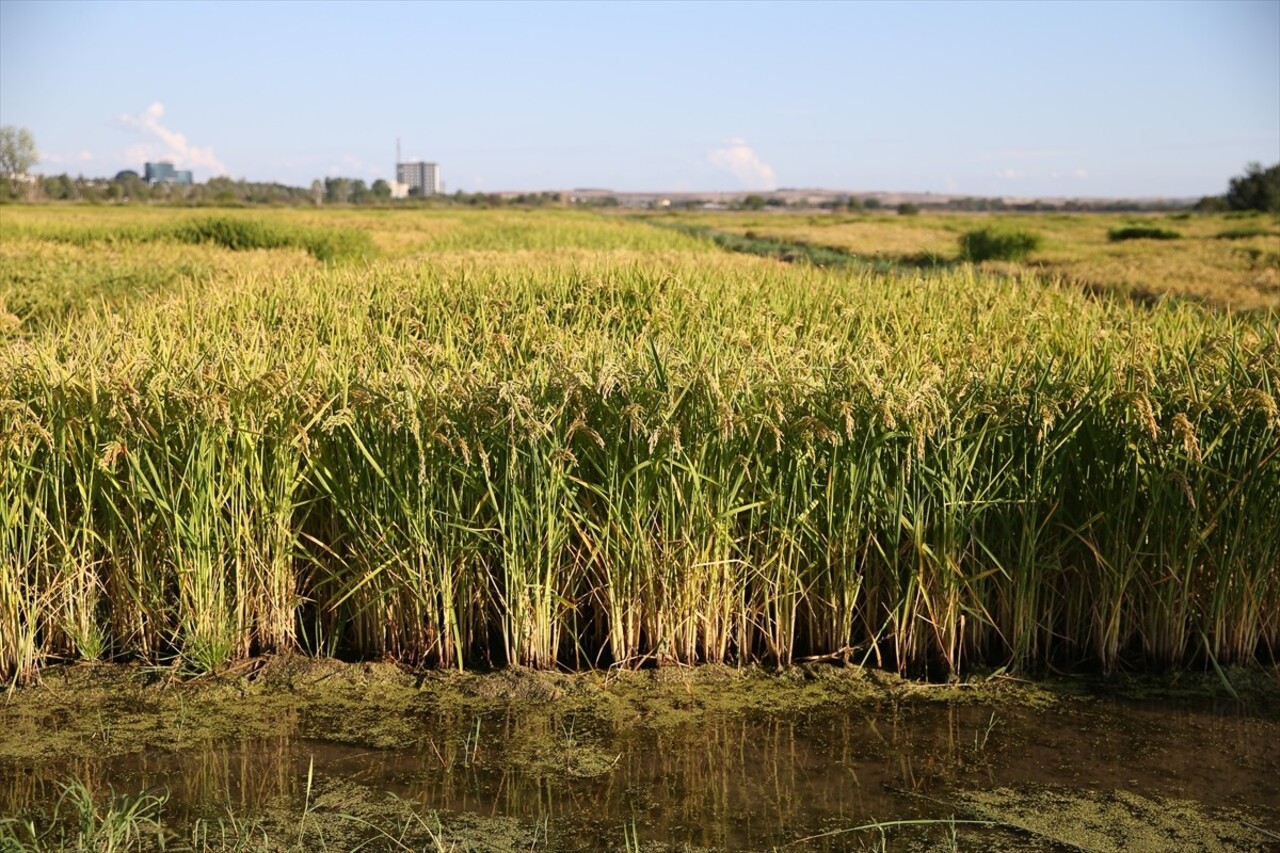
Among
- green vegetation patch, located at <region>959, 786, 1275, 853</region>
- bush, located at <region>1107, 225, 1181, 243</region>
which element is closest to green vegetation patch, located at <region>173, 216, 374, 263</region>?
green vegetation patch, located at <region>959, 786, 1275, 853</region>

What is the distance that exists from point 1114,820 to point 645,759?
3.97 ft

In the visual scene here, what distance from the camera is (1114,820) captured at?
9.52ft

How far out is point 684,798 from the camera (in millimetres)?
2977

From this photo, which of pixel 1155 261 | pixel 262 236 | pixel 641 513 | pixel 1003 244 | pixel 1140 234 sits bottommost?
pixel 641 513

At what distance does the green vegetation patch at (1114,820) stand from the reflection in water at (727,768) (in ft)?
0.21

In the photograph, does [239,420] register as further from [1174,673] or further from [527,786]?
[1174,673]

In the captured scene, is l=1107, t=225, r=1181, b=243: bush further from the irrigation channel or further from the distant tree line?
the irrigation channel

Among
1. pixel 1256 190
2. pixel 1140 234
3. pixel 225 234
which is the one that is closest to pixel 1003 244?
pixel 1140 234

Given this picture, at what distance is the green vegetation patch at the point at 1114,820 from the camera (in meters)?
2.80

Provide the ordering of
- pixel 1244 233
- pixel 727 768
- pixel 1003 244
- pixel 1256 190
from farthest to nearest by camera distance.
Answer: pixel 1256 190
pixel 1244 233
pixel 1003 244
pixel 727 768

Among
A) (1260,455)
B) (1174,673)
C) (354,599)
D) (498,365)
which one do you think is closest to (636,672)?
(354,599)

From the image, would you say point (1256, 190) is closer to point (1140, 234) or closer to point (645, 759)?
point (1140, 234)

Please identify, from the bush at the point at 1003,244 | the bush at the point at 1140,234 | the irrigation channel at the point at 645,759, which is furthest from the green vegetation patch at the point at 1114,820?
the bush at the point at 1140,234

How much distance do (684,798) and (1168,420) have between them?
85.5 inches
